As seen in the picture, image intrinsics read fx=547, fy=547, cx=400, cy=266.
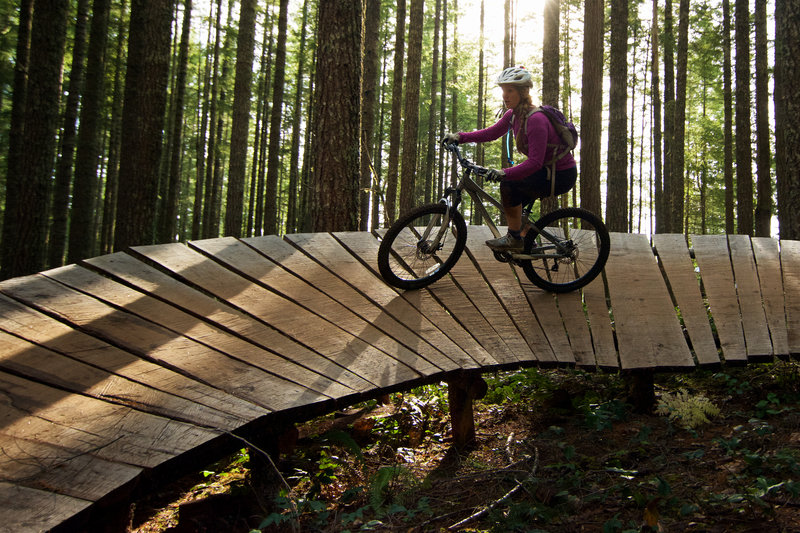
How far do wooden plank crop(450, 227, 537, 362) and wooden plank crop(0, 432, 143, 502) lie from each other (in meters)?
2.94

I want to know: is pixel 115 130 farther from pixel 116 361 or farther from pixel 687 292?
pixel 687 292

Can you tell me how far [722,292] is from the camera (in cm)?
541

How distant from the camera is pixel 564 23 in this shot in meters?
24.6

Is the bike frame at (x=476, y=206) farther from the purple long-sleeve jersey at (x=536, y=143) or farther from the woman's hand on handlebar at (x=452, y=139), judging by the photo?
the purple long-sleeve jersey at (x=536, y=143)

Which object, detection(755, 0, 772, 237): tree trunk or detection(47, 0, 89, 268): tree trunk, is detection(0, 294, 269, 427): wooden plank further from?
detection(755, 0, 772, 237): tree trunk

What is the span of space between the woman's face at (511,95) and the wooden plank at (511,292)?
1.71 m

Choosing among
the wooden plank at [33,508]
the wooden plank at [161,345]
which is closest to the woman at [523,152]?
the wooden plank at [161,345]

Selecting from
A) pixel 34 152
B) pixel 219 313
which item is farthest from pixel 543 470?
pixel 34 152

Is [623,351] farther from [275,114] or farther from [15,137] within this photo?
[275,114]

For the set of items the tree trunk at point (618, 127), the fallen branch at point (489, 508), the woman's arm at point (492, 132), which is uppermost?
the tree trunk at point (618, 127)

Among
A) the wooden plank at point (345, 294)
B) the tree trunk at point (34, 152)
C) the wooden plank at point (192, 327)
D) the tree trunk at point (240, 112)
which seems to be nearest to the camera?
the wooden plank at point (192, 327)

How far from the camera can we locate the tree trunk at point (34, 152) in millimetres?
9102

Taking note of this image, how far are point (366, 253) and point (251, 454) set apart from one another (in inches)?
92.1

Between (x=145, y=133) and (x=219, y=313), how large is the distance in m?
6.14
